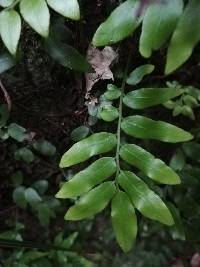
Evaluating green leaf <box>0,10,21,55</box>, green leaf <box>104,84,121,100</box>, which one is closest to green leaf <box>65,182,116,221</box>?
green leaf <box>104,84,121,100</box>

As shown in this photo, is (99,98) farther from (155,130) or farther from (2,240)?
(2,240)

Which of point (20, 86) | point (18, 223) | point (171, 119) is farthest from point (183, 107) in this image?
point (18, 223)

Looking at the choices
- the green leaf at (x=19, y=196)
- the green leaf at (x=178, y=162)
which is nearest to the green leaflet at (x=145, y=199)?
the green leaf at (x=178, y=162)

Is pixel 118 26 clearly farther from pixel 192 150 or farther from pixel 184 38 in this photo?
pixel 192 150

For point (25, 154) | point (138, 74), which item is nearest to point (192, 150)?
point (138, 74)

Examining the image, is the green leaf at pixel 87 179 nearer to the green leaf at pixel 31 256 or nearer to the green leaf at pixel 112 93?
the green leaf at pixel 112 93

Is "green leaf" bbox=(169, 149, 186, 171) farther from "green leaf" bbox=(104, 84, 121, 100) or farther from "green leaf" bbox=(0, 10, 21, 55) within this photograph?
"green leaf" bbox=(0, 10, 21, 55)

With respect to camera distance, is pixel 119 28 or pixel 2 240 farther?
pixel 2 240
